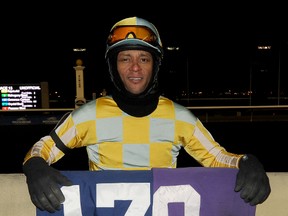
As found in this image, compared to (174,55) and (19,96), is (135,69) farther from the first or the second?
(174,55)

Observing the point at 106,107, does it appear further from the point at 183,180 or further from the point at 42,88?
the point at 42,88

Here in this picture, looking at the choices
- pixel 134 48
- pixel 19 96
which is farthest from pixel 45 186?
pixel 19 96

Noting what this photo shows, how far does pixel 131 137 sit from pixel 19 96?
9.38 m

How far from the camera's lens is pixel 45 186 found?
156 centimetres

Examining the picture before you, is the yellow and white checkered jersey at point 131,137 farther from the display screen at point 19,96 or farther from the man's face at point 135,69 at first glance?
the display screen at point 19,96

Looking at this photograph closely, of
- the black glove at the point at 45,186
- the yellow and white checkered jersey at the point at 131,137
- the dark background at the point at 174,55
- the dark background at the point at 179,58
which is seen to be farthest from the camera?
the dark background at the point at 174,55

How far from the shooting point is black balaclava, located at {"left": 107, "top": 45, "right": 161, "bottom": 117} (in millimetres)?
1887

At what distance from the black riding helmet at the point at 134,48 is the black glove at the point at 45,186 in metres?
0.53

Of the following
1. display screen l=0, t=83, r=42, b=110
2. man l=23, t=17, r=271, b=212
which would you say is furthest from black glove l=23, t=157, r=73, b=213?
display screen l=0, t=83, r=42, b=110

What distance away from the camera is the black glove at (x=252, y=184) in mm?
1636

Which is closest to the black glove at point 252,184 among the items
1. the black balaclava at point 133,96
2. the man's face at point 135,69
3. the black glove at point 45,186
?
the black balaclava at point 133,96

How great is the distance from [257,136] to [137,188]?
747 centimetres

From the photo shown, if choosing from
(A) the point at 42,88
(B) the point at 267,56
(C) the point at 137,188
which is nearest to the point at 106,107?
(C) the point at 137,188

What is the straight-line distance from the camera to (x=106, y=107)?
193cm
